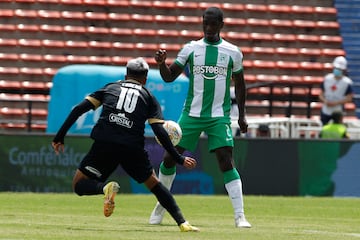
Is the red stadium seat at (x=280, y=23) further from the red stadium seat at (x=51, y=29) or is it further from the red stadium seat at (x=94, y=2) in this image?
the red stadium seat at (x=51, y=29)

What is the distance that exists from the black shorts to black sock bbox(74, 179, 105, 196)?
72 mm

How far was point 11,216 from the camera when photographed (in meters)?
12.5

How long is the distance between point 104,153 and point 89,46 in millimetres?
15635

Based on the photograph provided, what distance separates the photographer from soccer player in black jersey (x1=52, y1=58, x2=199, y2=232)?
10.5m

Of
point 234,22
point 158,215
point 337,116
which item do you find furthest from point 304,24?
point 158,215

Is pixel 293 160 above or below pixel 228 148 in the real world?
below

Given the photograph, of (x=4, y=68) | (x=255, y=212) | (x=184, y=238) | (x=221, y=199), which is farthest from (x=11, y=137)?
(x=184, y=238)

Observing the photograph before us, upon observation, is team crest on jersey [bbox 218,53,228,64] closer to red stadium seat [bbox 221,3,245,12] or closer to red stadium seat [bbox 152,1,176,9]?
red stadium seat [bbox 152,1,176,9]

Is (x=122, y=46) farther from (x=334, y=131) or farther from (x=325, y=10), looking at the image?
(x=334, y=131)

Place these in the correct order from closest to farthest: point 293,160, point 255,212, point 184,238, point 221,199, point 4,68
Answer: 1. point 184,238
2. point 255,212
3. point 221,199
4. point 293,160
5. point 4,68

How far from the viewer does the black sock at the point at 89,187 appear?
10500mm

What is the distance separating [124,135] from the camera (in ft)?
34.3

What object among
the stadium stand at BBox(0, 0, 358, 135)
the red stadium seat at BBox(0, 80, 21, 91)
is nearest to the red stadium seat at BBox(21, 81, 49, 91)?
the stadium stand at BBox(0, 0, 358, 135)

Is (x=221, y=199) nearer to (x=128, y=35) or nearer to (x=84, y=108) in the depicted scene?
(x=84, y=108)
